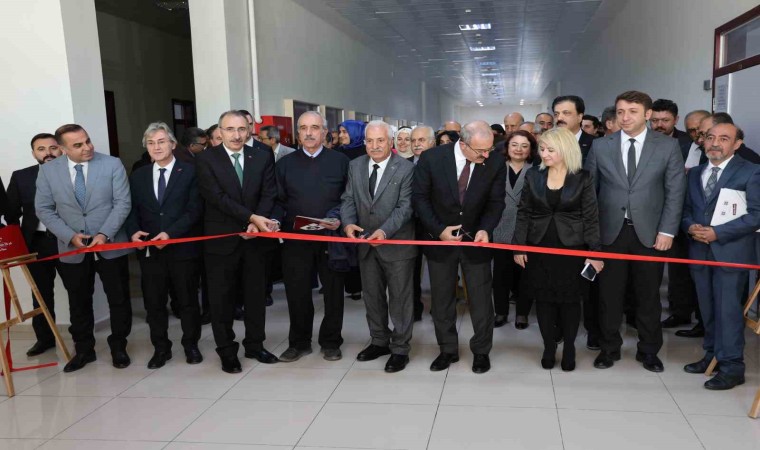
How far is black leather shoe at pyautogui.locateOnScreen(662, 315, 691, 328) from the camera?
4875 millimetres

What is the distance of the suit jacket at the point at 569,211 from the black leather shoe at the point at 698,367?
980mm

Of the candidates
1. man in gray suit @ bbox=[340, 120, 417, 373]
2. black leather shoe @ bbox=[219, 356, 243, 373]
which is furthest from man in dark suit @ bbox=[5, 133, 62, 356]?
man in gray suit @ bbox=[340, 120, 417, 373]

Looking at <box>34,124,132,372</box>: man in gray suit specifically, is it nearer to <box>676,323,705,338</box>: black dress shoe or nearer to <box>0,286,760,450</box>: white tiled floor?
<box>0,286,760,450</box>: white tiled floor

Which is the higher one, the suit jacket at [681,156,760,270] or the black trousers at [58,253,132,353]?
the suit jacket at [681,156,760,270]

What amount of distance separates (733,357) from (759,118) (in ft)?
8.10

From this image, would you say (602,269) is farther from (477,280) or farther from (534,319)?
(534,319)

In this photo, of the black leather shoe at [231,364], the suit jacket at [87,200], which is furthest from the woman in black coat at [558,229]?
the suit jacket at [87,200]

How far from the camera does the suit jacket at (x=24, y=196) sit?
4613 millimetres

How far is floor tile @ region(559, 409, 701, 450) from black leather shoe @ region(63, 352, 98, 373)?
3.26 m

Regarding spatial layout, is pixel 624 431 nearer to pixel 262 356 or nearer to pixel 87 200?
pixel 262 356

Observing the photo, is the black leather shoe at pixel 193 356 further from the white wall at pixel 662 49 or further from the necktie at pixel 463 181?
the white wall at pixel 662 49

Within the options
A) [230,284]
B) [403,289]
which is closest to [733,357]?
[403,289]

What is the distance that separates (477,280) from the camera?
3.98 metres

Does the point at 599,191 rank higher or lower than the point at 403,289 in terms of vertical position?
higher
